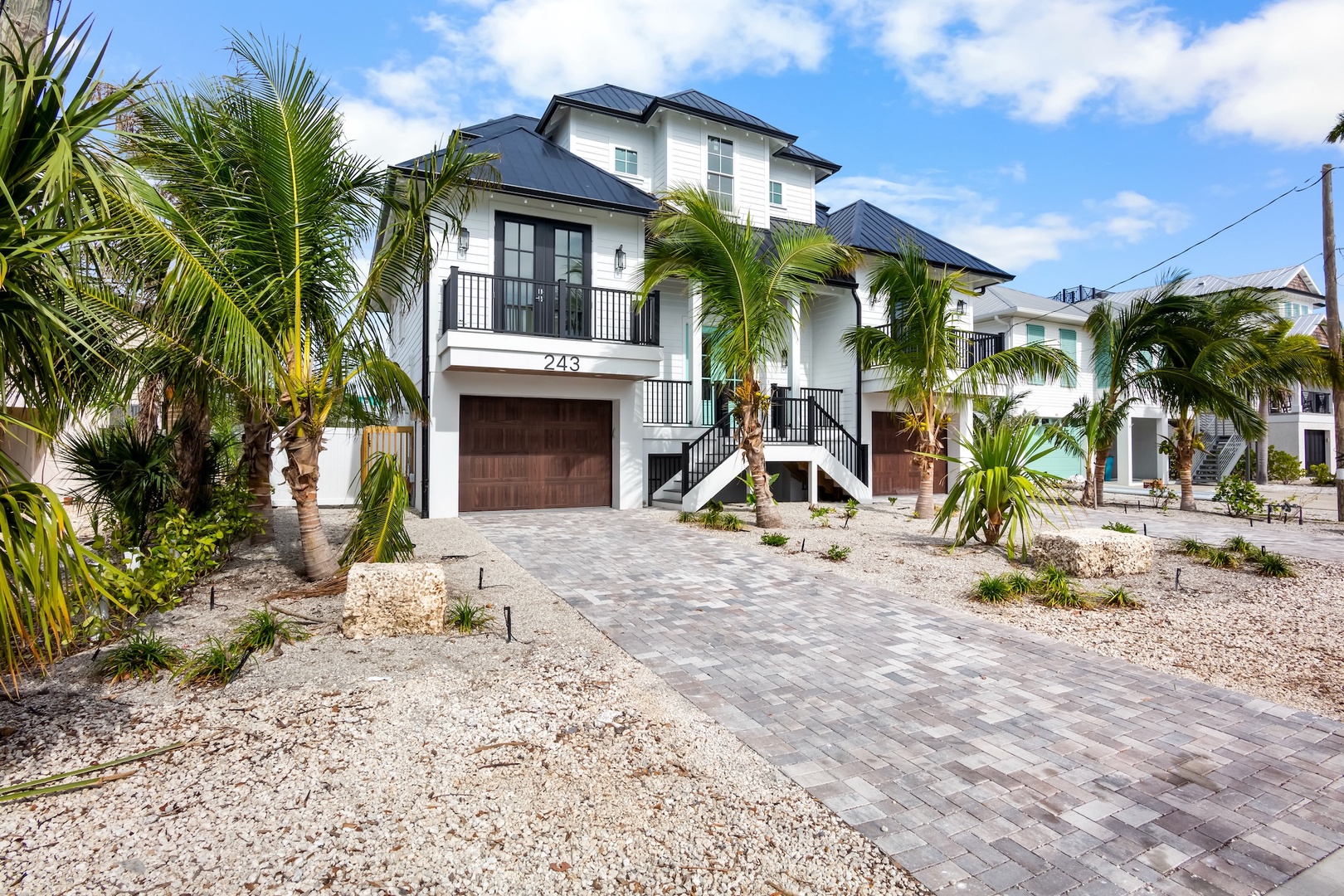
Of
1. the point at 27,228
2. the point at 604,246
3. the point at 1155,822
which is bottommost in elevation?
the point at 1155,822

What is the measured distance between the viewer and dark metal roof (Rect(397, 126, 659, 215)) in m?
13.1

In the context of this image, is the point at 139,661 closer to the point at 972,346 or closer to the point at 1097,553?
the point at 1097,553

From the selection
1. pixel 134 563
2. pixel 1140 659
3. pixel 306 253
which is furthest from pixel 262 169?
pixel 1140 659

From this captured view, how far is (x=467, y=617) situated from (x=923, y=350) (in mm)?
10535

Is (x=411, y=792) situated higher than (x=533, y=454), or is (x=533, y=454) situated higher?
(x=533, y=454)

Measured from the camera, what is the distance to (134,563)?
5.25m

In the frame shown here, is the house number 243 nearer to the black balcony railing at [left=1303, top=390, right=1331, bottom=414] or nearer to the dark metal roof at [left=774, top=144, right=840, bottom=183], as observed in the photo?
the dark metal roof at [left=774, top=144, right=840, bottom=183]

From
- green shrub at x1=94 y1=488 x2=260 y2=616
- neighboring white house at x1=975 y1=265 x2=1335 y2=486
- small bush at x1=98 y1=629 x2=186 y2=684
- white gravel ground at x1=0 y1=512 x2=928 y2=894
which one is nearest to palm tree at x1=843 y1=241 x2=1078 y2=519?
neighboring white house at x1=975 y1=265 x2=1335 y2=486

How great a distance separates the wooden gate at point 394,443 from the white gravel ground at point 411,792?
10455 mm

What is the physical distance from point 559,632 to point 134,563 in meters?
3.40

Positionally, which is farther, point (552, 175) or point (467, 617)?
point (552, 175)

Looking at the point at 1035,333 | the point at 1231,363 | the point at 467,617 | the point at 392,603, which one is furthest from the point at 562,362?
the point at 1035,333

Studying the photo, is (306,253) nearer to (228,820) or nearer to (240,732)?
(240,732)

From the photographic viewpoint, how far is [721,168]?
655 inches
